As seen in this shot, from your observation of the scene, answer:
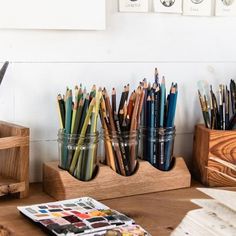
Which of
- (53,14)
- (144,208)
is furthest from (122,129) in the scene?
(53,14)

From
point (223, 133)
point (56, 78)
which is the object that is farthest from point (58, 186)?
point (223, 133)

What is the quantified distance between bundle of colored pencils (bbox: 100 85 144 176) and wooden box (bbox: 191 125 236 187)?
164 millimetres

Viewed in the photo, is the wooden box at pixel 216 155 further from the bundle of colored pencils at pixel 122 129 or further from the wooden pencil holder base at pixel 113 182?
the bundle of colored pencils at pixel 122 129

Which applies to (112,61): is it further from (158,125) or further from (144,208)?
(144,208)

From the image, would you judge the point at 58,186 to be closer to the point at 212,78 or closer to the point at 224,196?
the point at 224,196

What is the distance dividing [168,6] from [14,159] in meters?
0.47

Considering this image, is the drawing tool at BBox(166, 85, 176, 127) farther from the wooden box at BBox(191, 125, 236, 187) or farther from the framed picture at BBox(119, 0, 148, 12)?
the framed picture at BBox(119, 0, 148, 12)

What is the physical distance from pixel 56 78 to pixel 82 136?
17cm

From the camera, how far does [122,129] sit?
3.08ft

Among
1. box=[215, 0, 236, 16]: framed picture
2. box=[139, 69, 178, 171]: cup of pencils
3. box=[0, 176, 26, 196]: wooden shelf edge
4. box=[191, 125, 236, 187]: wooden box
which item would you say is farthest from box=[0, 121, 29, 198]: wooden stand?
box=[215, 0, 236, 16]: framed picture

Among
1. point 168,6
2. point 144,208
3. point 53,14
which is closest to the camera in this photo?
point 144,208

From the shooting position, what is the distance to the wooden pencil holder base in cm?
88

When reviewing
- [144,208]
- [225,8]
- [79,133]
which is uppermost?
[225,8]

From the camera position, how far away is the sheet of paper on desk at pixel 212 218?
722 millimetres
